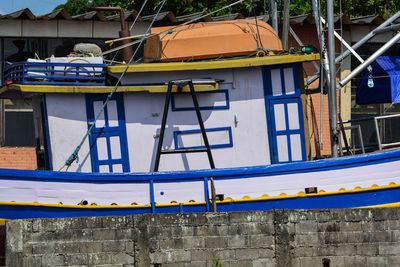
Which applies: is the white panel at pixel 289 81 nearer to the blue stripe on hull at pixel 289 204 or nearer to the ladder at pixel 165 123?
the ladder at pixel 165 123

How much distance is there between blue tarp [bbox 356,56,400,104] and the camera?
51.7 feet

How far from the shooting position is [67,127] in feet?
44.9

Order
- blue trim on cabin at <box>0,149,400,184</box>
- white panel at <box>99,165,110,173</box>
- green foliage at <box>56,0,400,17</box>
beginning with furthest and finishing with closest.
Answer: green foliage at <box>56,0,400,17</box> → white panel at <box>99,165,110,173</box> → blue trim on cabin at <box>0,149,400,184</box>

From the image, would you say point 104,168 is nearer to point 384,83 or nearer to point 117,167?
point 117,167

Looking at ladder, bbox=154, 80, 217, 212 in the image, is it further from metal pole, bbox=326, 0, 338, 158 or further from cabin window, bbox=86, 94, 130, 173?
metal pole, bbox=326, 0, 338, 158

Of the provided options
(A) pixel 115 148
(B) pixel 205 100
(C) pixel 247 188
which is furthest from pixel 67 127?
(C) pixel 247 188

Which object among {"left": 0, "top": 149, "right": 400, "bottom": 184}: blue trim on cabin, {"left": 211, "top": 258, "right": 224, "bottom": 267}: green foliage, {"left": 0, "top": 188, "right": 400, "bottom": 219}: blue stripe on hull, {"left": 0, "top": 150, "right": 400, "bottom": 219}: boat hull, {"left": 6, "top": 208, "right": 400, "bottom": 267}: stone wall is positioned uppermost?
{"left": 0, "top": 149, "right": 400, "bottom": 184}: blue trim on cabin

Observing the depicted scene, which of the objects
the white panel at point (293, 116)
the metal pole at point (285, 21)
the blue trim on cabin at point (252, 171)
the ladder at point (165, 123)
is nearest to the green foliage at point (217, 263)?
the blue trim on cabin at point (252, 171)

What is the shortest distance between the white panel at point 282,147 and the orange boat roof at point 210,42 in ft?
5.85

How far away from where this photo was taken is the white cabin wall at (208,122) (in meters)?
13.9

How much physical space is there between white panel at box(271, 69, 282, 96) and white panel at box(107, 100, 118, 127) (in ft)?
10.1

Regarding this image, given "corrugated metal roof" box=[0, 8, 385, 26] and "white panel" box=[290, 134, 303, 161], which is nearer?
"white panel" box=[290, 134, 303, 161]

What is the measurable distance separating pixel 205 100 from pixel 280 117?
1.50m

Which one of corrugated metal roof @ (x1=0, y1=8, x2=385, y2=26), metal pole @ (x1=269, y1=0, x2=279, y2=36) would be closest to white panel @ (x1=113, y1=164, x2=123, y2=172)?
metal pole @ (x1=269, y1=0, x2=279, y2=36)
